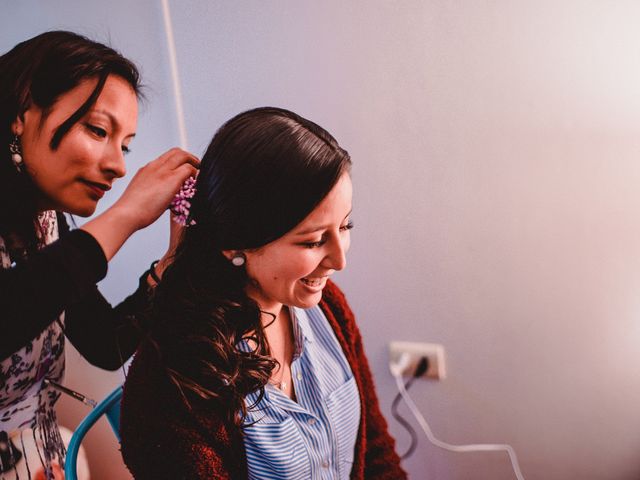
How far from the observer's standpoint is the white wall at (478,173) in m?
1.16

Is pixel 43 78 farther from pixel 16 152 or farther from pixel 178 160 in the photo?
pixel 178 160

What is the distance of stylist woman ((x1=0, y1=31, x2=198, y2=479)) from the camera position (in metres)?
0.73

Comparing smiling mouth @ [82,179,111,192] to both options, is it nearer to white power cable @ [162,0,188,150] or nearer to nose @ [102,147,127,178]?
nose @ [102,147,127,178]

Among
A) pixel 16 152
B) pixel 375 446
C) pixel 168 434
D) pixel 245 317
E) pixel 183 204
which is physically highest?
pixel 16 152

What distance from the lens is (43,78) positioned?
91cm

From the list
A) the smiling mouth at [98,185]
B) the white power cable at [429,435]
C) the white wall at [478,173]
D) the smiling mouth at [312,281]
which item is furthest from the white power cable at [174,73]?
the white power cable at [429,435]

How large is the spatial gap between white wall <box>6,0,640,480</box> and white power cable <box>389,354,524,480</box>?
0.02 meters

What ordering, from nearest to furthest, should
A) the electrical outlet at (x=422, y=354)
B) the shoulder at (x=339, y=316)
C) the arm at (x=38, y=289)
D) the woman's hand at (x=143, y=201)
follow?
the arm at (x=38, y=289) → the woman's hand at (x=143, y=201) → the shoulder at (x=339, y=316) → the electrical outlet at (x=422, y=354)

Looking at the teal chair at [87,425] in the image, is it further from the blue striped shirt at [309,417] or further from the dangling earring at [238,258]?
the dangling earring at [238,258]

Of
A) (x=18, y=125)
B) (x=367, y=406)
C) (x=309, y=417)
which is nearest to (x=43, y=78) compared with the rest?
(x=18, y=125)

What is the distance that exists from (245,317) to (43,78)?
590mm

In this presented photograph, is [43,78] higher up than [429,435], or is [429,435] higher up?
[43,78]

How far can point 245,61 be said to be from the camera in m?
1.43

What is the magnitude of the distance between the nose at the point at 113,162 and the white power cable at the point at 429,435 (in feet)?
3.26
